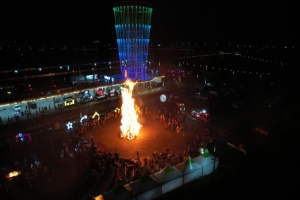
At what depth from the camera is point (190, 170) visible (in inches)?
567

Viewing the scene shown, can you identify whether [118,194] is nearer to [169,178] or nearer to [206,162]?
[169,178]

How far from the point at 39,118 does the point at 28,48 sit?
3440 cm

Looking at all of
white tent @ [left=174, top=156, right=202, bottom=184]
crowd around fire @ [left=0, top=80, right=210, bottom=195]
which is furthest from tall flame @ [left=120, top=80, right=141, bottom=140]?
white tent @ [left=174, top=156, right=202, bottom=184]

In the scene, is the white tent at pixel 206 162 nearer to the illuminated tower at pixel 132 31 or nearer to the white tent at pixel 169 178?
the white tent at pixel 169 178

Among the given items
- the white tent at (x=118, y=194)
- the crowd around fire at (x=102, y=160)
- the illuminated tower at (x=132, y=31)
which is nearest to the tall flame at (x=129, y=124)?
the crowd around fire at (x=102, y=160)

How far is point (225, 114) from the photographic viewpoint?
1043 inches

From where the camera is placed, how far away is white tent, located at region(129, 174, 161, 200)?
1263 centimetres

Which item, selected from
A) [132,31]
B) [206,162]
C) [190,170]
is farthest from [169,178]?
[132,31]

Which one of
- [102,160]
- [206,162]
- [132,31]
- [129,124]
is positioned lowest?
[102,160]

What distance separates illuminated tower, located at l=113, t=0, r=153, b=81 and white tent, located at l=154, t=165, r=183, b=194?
19.4 m

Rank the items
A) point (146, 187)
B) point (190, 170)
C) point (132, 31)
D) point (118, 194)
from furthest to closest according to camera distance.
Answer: point (132, 31)
point (190, 170)
point (146, 187)
point (118, 194)

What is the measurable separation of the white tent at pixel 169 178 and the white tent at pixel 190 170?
33cm

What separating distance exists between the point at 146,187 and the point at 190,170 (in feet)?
10.7

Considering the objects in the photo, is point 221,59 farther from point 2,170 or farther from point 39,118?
point 2,170
